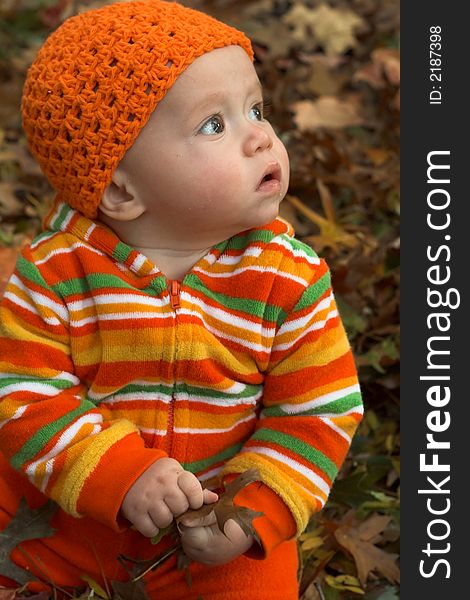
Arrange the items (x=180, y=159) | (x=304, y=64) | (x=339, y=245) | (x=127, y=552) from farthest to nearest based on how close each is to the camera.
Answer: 1. (x=304, y=64)
2. (x=339, y=245)
3. (x=127, y=552)
4. (x=180, y=159)

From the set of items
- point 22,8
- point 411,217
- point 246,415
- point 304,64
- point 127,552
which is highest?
point 22,8

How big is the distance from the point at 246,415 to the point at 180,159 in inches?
23.0

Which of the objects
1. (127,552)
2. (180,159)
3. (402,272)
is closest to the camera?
(180,159)

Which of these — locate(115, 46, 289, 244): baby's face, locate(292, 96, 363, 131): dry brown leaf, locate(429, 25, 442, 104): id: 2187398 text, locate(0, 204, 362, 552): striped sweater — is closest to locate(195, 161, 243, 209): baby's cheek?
locate(115, 46, 289, 244): baby's face

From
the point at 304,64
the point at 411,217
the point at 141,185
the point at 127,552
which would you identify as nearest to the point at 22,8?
the point at 304,64

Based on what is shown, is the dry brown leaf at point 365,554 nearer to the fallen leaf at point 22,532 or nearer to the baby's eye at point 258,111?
the fallen leaf at point 22,532

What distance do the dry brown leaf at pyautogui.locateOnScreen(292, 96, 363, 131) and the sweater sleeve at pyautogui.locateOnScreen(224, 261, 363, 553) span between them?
1.88 m

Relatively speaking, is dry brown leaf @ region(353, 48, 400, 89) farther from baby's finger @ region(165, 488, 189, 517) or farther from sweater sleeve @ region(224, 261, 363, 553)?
baby's finger @ region(165, 488, 189, 517)

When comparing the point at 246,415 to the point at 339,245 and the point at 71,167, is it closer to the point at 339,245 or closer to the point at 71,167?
the point at 71,167

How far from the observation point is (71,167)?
1902 millimetres

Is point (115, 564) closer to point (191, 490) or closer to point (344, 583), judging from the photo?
point (191, 490)

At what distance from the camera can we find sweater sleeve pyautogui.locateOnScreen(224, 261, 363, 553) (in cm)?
189

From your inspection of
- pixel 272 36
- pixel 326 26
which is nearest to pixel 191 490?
pixel 272 36

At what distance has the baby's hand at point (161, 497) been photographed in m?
1.78
